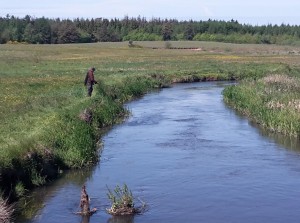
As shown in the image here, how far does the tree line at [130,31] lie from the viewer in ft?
413

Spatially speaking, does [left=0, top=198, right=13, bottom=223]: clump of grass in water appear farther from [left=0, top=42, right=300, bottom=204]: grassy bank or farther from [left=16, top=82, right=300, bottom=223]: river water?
[left=0, top=42, right=300, bottom=204]: grassy bank

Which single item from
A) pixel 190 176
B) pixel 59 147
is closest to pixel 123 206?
pixel 190 176

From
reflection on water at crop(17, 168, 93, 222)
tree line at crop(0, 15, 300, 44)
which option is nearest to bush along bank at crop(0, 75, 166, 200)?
reflection on water at crop(17, 168, 93, 222)

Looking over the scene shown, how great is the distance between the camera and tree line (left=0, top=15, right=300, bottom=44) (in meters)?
126

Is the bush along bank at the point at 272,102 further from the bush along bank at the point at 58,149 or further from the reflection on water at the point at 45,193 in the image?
the reflection on water at the point at 45,193

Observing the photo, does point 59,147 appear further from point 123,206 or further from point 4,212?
Result: point 4,212

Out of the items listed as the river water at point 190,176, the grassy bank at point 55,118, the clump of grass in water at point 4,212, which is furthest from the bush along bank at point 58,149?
the clump of grass in water at point 4,212

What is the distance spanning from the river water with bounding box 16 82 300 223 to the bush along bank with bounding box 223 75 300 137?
28.5 inches

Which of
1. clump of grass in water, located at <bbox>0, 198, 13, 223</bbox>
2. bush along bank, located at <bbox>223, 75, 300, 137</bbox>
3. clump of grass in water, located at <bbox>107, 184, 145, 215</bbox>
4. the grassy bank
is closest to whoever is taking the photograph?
clump of grass in water, located at <bbox>0, 198, 13, 223</bbox>

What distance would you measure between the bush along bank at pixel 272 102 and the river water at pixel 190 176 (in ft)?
2.37

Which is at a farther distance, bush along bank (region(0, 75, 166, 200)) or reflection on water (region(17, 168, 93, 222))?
bush along bank (region(0, 75, 166, 200))

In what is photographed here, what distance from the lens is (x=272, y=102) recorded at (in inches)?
1182

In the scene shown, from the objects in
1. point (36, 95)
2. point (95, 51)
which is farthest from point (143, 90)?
point (95, 51)

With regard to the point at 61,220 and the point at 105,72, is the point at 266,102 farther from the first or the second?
the point at 105,72
